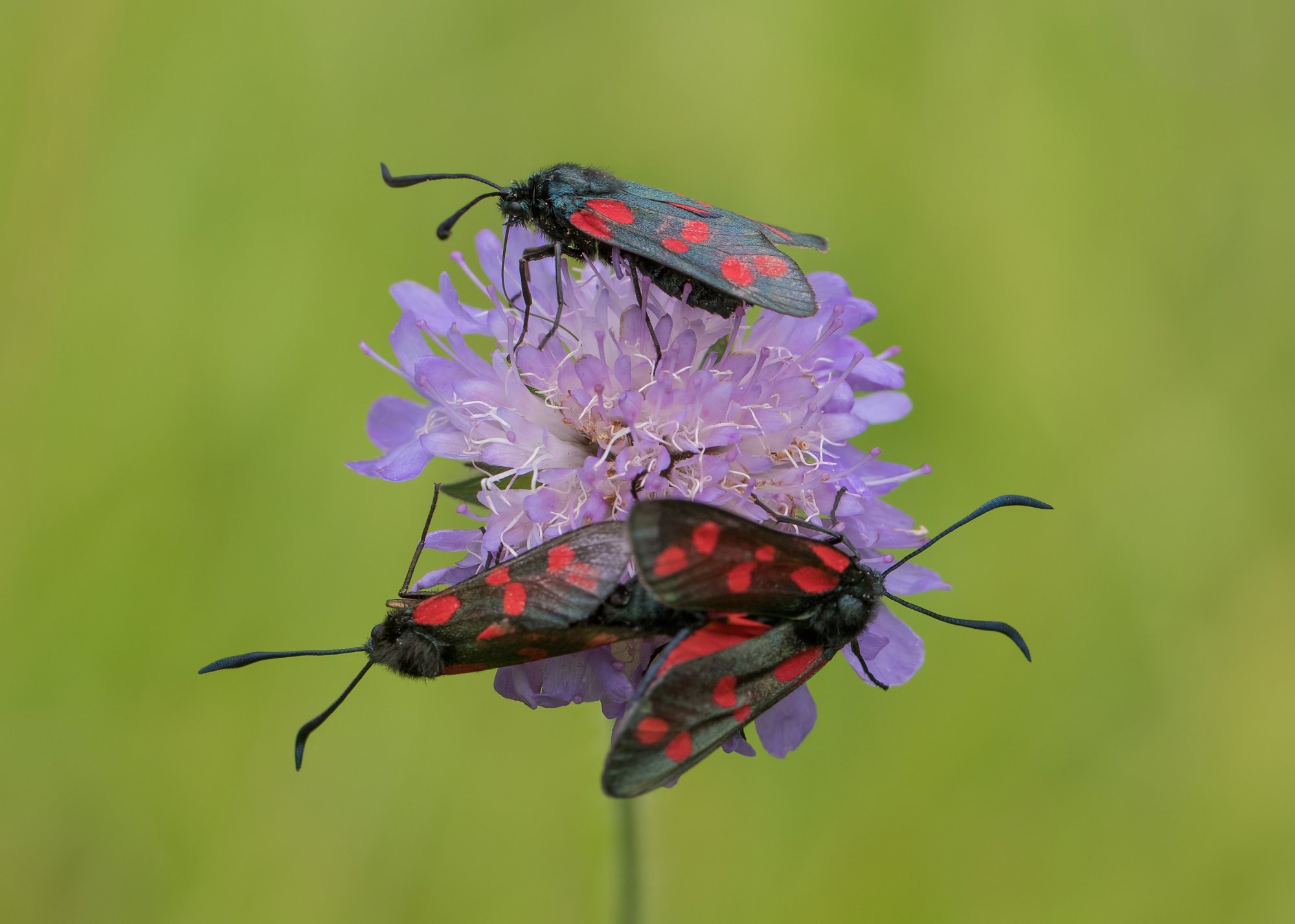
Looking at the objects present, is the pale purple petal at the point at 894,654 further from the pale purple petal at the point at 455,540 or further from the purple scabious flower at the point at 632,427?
the pale purple petal at the point at 455,540

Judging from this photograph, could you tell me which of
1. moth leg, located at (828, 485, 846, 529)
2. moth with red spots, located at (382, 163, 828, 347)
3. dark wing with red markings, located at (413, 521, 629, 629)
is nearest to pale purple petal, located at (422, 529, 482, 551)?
dark wing with red markings, located at (413, 521, 629, 629)

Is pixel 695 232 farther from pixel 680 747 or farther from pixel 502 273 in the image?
pixel 680 747

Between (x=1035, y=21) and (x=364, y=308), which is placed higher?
(x=1035, y=21)

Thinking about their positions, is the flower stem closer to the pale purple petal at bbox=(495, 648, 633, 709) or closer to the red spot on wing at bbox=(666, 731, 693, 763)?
the pale purple petal at bbox=(495, 648, 633, 709)

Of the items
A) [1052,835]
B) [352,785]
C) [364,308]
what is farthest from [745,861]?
[364,308]

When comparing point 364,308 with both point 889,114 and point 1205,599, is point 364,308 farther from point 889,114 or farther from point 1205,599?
point 1205,599

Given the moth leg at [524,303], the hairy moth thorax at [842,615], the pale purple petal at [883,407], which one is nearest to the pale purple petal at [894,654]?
the hairy moth thorax at [842,615]
